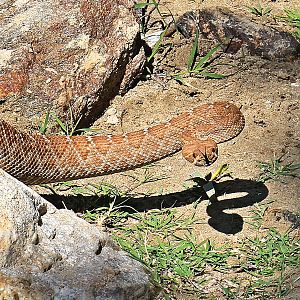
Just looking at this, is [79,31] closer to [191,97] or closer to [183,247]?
[191,97]

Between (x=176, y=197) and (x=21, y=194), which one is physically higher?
(x=21, y=194)

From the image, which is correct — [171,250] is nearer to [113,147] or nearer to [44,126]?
[113,147]

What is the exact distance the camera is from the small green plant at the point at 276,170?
230 inches

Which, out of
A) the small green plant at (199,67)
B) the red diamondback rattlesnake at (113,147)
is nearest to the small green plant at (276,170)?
the red diamondback rattlesnake at (113,147)

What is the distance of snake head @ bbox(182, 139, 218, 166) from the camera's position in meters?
5.30

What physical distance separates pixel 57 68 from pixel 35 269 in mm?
3114

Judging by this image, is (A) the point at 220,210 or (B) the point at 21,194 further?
(A) the point at 220,210

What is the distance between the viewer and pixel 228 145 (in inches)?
253

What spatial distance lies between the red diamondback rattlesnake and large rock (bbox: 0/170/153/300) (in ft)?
4.41

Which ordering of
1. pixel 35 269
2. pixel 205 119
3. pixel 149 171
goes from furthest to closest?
pixel 205 119
pixel 149 171
pixel 35 269

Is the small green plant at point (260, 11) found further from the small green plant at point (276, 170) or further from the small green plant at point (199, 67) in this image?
the small green plant at point (276, 170)

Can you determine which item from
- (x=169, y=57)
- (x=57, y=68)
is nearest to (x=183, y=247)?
(x=57, y=68)

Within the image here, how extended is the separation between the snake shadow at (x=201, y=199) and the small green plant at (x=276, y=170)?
0.11 m

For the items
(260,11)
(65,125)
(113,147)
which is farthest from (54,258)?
(260,11)
